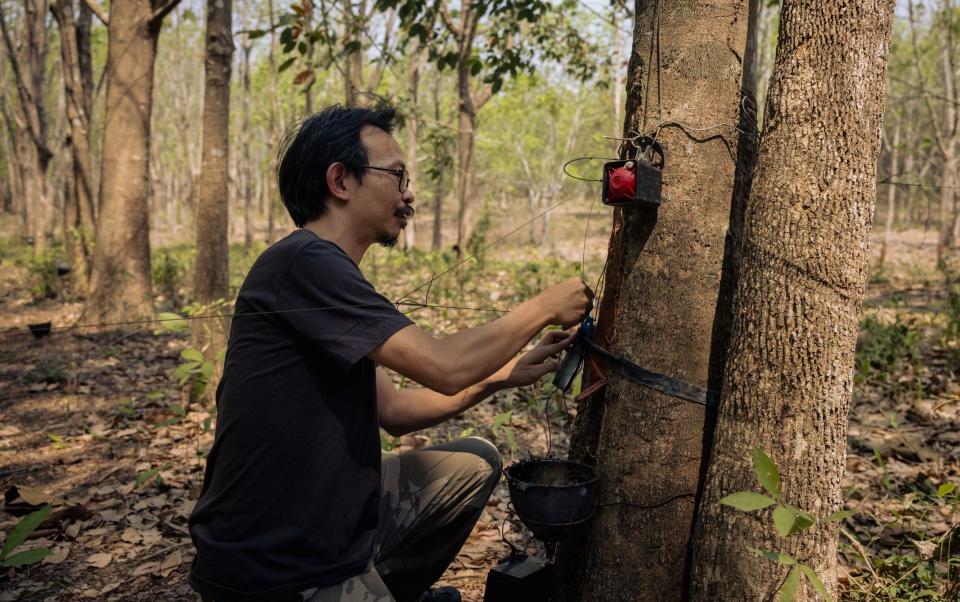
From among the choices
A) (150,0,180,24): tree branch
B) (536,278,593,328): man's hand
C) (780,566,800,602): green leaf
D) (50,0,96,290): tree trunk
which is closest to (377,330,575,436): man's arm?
(536,278,593,328): man's hand

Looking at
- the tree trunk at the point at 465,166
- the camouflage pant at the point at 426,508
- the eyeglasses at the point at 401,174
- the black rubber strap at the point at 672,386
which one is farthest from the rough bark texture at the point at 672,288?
the tree trunk at the point at 465,166

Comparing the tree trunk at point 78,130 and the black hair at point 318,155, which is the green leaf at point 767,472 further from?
the tree trunk at point 78,130

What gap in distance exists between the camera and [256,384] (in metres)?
2.01

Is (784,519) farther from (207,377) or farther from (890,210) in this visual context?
(890,210)

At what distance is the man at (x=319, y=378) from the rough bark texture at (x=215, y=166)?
155 inches

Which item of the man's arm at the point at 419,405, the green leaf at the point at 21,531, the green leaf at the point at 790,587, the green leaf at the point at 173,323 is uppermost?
the green leaf at the point at 173,323

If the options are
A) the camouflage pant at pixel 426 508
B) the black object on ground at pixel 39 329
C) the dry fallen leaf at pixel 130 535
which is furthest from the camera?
the black object on ground at pixel 39 329

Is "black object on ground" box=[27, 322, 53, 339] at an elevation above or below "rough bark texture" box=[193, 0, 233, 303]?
below

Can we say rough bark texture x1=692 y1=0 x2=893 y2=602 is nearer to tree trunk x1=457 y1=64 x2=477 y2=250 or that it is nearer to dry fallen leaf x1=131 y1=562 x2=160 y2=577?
dry fallen leaf x1=131 y1=562 x2=160 y2=577

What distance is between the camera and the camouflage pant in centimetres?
255

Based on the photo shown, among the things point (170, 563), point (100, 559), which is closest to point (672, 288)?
point (170, 563)

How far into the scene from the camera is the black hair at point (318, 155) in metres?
2.23

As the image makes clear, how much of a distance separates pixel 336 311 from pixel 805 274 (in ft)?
4.13

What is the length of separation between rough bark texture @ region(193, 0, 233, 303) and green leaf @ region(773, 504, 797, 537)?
16.8 ft
